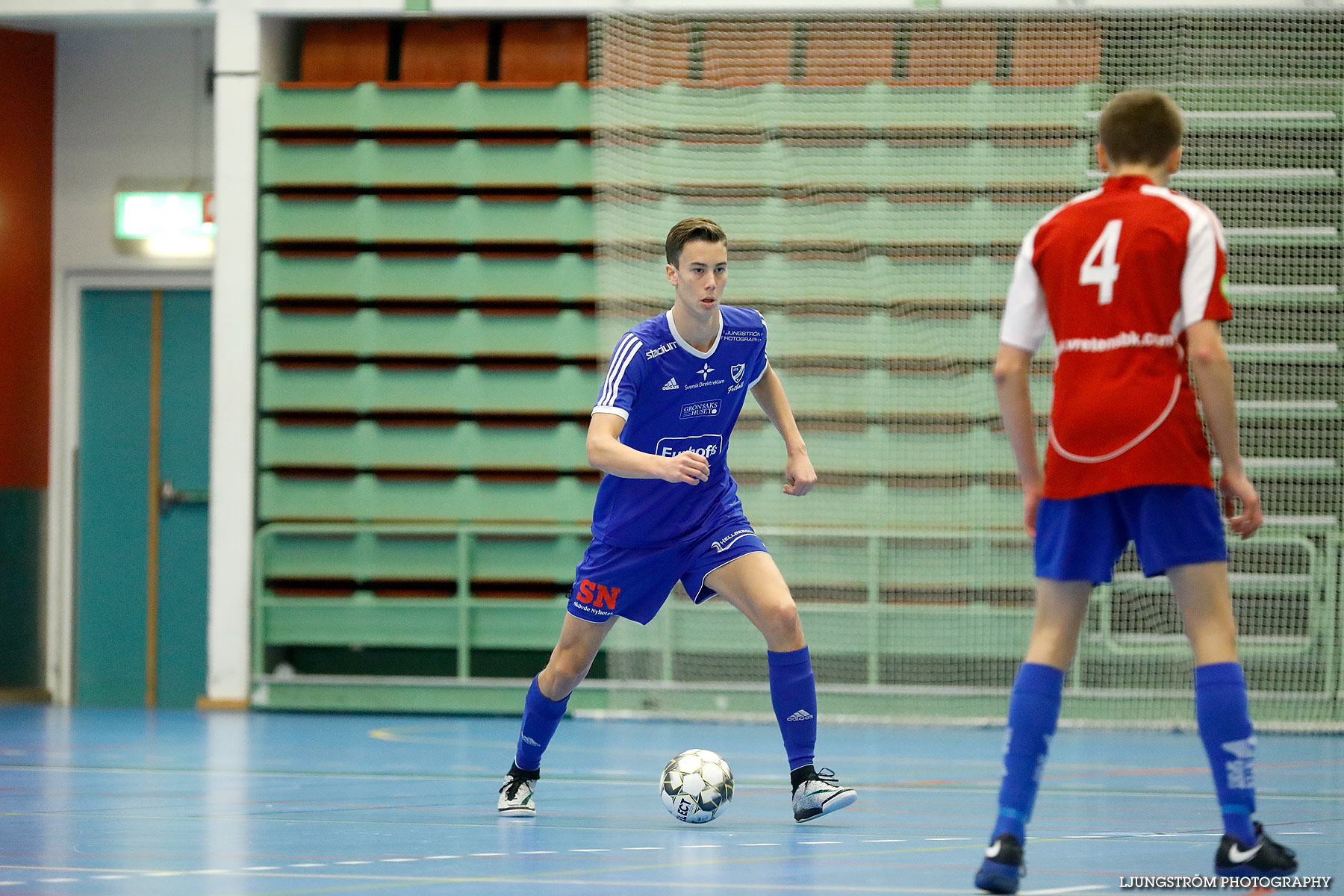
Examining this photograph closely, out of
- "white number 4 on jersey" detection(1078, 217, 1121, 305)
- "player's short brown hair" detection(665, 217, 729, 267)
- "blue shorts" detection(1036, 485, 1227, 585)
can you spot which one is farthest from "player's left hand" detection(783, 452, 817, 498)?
"white number 4 on jersey" detection(1078, 217, 1121, 305)

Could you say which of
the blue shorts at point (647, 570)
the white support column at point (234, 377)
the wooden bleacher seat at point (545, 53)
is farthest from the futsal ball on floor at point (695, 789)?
the wooden bleacher seat at point (545, 53)

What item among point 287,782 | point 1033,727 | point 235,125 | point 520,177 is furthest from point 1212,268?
point 235,125

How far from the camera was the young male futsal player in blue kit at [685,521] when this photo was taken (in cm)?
532

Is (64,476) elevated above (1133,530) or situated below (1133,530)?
above

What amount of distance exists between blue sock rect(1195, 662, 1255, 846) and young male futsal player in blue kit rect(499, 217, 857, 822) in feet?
5.80

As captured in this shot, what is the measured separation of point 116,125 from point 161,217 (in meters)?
0.75

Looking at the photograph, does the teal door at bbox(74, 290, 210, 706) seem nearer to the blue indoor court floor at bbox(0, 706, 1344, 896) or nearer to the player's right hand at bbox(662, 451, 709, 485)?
the blue indoor court floor at bbox(0, 706, 1344, 896)

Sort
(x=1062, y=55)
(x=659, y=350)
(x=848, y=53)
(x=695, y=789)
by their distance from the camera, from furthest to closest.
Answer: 1. (x=848, y=53)
2. (x=1062, y=55)
3. (x=659, y=350)
4. (x=695, y=789)

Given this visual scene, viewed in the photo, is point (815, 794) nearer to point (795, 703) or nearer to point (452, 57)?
point (795, 703)

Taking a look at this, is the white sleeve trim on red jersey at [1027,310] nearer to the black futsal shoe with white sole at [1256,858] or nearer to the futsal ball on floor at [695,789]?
the black futsal shoe with white sole at [1256,858]

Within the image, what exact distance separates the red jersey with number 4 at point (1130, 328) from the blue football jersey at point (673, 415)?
193 cm

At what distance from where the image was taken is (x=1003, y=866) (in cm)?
350

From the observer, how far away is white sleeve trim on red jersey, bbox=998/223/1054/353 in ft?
12.1

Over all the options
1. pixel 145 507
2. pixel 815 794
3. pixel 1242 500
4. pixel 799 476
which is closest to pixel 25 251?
pixel 145 507
